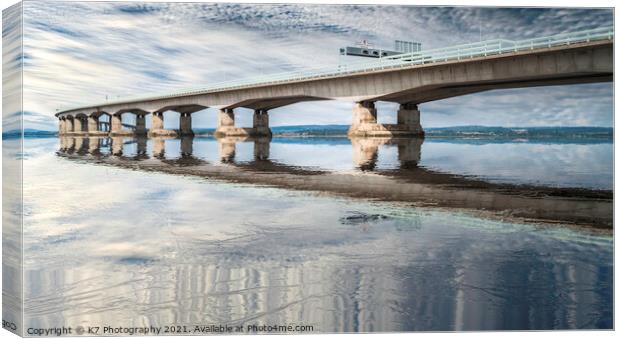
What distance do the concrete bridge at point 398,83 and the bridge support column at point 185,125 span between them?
148 millimetres

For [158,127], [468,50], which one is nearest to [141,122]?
[158,127]

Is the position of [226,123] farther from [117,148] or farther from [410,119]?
[117,148]

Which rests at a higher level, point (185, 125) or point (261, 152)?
point (185, 125)

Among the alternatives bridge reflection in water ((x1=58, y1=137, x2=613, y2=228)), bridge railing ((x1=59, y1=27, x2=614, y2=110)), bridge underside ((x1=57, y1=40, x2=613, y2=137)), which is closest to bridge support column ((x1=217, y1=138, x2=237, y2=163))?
bridge reflection in water ((x1=58, y1=137, x2=613, y2=228))

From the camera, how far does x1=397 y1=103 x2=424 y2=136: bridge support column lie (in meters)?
37.8

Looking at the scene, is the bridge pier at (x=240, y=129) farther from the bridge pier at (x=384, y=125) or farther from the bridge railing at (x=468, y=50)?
the bridge pier at (x=384, y=125)

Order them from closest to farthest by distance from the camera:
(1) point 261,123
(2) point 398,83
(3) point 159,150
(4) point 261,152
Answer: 1. (4) point 261,152
2. (3) point 159,150
3. (2) point 398,83
4. (1) point 261,123

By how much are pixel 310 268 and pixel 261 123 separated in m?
51.4

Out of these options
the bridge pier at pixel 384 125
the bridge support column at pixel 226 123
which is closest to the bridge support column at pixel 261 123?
the bridge support column at pixel 226 123

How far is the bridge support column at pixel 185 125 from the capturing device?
58.3 m

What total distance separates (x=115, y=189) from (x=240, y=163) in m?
7.53

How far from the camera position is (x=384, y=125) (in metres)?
42.3

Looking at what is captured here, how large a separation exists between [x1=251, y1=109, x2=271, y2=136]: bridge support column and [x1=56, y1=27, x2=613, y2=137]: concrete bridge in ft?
0.33

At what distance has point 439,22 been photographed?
9484 millimetres
